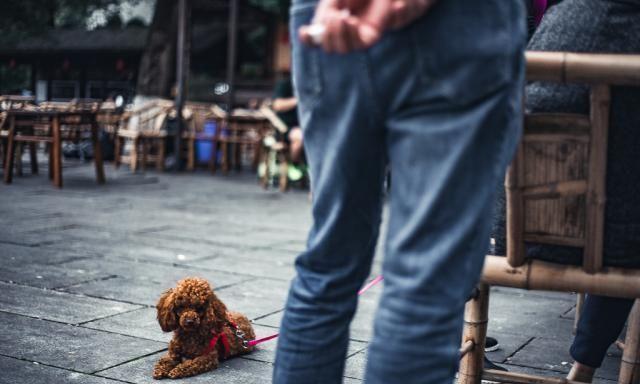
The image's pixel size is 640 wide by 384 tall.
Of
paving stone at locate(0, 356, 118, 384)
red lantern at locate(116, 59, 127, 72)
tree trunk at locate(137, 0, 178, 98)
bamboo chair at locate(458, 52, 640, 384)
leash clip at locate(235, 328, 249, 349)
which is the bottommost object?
paving stone at locate(0, 356, 118, 384)

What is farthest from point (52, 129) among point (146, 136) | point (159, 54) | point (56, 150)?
point (159, 54)

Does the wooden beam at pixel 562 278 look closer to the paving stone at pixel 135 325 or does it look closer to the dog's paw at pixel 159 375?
the dog's paw at pixel 159 375

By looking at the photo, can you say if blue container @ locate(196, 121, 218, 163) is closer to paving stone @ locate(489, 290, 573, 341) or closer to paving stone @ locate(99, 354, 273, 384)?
paving stone @ locate(489, 290, 573, 341)

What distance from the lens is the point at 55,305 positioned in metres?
3.61

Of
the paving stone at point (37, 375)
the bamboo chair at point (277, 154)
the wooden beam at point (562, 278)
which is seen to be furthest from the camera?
the bamboo chair at point (277, 154)

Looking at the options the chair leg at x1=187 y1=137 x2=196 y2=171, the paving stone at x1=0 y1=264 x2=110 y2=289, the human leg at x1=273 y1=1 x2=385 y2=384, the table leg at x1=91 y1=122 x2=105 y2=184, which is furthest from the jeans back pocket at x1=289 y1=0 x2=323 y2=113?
the chair leg at x1=187 y1=137 x2=196 y2=171

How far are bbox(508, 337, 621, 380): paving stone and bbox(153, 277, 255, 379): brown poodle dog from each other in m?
1.08

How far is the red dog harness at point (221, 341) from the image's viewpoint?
2775mm

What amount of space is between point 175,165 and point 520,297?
8.92 meters

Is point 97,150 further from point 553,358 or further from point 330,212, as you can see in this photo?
point 330,212

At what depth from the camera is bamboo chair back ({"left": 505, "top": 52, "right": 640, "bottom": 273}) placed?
1669 mm

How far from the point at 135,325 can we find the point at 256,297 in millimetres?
798

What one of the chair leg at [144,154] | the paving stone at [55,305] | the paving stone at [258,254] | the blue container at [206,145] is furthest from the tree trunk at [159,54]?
the paving stone at [55,305]

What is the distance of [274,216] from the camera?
294 inches
